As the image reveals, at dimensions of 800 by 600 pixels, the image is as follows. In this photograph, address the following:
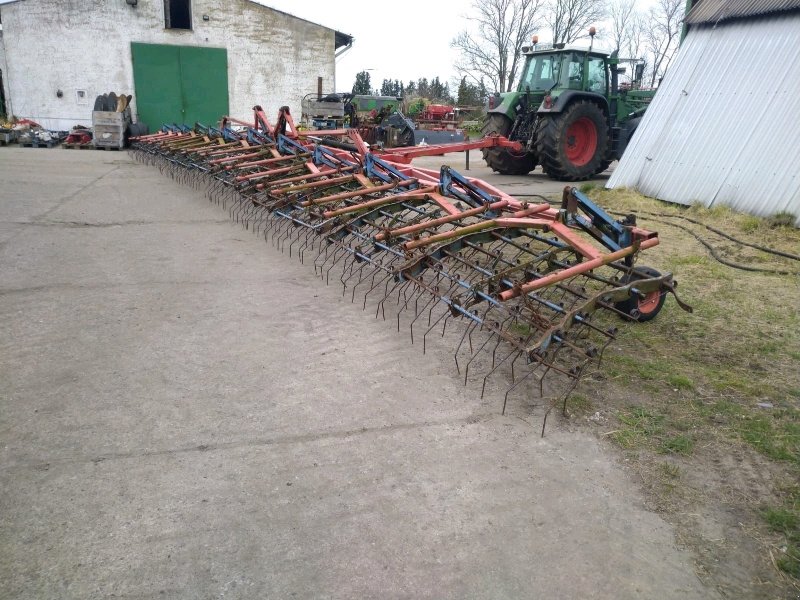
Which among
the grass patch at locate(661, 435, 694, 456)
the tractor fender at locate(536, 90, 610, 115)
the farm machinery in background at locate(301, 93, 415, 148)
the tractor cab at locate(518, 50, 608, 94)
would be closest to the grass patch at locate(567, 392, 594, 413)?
the grass patch at locate(661, 435, 694, 456)

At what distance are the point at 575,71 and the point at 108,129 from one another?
424 inches

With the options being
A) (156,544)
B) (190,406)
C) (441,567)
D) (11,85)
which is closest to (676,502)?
(441,567)

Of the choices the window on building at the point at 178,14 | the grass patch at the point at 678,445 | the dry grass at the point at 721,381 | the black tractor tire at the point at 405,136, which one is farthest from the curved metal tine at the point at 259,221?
the window on building at the point at 178,14

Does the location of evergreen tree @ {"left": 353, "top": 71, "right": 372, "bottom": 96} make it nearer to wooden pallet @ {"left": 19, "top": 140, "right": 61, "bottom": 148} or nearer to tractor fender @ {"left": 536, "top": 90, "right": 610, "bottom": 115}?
wooden pallet @ {"left": 19, "top": 140, "right": 61, "bottom": 148}

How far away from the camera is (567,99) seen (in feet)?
29.7

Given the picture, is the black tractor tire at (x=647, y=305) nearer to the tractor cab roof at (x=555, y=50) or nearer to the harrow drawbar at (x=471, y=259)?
the harrow drawbar at (x=471, y=259)

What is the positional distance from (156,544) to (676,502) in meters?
1.81

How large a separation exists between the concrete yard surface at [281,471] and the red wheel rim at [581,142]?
721cm

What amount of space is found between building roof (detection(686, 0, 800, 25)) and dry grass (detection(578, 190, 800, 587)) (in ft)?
Result: 11.2

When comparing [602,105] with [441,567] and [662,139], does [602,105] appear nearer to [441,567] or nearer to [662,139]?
[662,139]

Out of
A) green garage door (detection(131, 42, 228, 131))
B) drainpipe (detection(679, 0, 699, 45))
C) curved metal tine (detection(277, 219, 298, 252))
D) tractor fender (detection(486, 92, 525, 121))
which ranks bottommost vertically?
green garage door (detection(131, 42, 228, 131))

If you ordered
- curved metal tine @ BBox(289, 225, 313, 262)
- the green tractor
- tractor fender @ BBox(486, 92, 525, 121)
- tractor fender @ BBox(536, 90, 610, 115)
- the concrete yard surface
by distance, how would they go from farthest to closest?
1. tractor fender @ BBox(486, 92, 525, 121)
2. the green tractor
3. tractor fender @ BBox(536, 90, 610, 115)
4. curved metal tine @ BBox(289, 225, 313, 262)
5. the concrete yard surface

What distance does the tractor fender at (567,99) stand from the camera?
897 centimetres

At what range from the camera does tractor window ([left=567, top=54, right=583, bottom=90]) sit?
9531 mm
